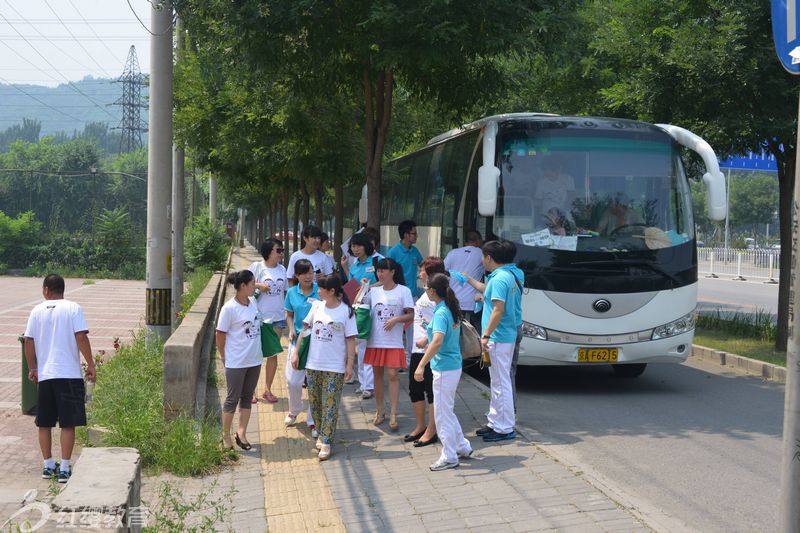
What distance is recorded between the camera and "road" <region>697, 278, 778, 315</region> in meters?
23.5

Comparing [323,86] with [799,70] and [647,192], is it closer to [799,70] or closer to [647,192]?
[647,192]

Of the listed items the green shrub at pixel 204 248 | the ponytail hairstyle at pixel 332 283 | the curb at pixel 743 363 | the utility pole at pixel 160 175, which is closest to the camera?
the ponytail hairstyle at pixel 332 283

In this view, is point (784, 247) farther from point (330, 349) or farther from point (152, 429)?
point (152, 429)

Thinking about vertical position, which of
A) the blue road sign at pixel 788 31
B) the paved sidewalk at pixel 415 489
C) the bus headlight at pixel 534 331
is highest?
the blue road sign at pixel 788 31

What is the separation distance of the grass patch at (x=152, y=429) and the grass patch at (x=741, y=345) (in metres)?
8.12

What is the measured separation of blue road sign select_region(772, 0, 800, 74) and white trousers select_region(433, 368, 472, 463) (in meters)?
4.27

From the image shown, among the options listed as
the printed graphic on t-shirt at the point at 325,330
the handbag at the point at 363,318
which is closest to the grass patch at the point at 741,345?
the handbag at the point at 363,318

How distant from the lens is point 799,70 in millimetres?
3396

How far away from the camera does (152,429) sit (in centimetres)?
781

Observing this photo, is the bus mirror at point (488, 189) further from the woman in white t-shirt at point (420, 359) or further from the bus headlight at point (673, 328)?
the bus headlight at point (673, 328)

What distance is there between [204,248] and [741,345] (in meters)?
26.6

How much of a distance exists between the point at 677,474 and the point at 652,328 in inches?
136

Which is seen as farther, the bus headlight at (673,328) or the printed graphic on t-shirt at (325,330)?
the bus headlight at (673,328)

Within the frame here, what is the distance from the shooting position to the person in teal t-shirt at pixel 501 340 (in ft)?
26.1
